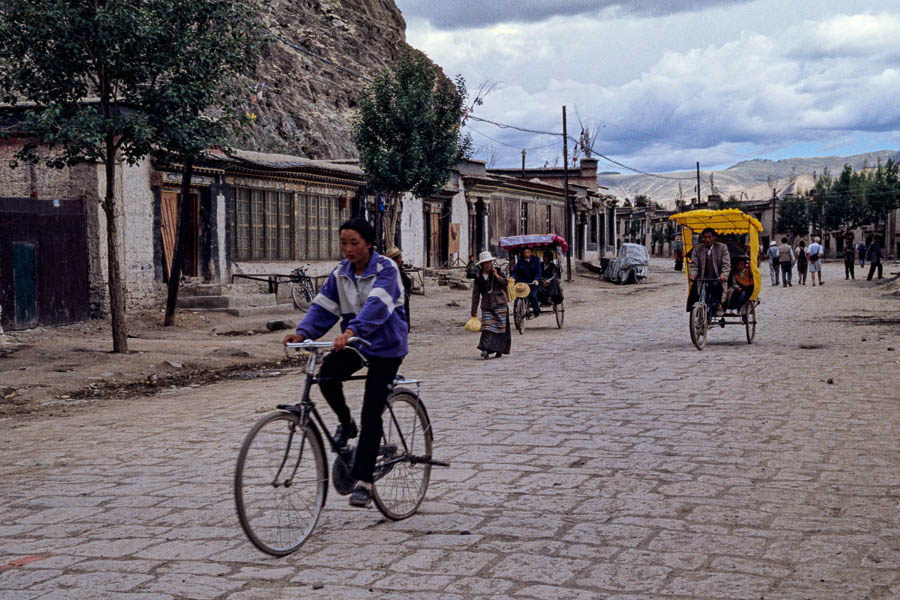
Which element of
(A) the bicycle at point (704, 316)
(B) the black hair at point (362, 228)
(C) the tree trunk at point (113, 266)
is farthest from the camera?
(A) the bicycle at point (704, 316)

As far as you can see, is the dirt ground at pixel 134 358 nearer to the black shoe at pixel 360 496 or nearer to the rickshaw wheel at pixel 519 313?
the rickshaw wheel at pixel 519 313

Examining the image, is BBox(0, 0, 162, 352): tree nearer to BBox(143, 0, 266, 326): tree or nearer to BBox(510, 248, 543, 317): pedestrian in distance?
BBox(143, 0, 266, 326): tree

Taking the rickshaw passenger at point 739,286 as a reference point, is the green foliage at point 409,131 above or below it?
above

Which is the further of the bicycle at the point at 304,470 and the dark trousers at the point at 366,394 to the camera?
the dark trousers at the point at 366,394

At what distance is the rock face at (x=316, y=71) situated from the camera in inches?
1756

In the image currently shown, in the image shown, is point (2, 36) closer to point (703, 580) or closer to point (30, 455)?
point (30, 455)

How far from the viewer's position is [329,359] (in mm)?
5078

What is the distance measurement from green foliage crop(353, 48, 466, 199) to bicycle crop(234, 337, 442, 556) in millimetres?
18948

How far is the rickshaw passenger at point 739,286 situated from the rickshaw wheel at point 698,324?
0.88m

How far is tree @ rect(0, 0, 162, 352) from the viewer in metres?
12.7

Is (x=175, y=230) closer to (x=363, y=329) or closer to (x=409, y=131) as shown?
(x=409, y=131)

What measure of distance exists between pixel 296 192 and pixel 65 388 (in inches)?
578

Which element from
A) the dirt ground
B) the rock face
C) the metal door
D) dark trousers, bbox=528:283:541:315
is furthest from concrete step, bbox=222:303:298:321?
the rock face

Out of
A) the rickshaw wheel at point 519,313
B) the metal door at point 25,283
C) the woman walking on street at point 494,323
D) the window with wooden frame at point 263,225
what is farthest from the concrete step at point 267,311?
the woman walking on street at point 494,323
